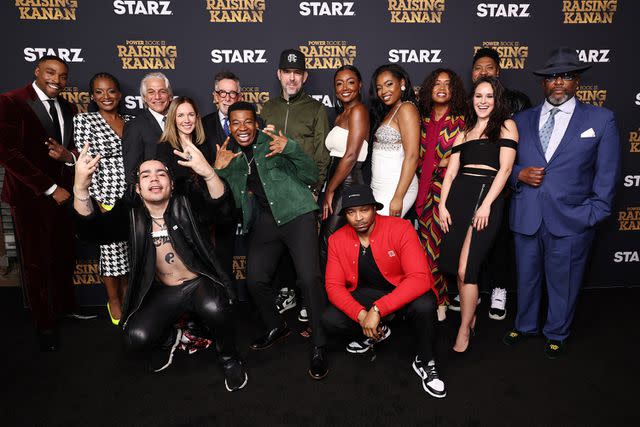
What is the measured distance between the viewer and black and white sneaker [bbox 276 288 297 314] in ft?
12.1

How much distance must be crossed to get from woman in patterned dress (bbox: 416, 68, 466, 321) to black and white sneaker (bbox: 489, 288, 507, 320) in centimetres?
56

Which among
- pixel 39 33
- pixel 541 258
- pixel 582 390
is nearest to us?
pixel 582 390

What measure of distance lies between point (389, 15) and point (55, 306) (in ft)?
12.0

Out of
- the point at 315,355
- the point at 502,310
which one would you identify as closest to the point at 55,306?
the point at 315,355

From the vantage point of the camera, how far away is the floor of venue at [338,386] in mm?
2320

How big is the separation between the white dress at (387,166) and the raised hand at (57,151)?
7.20 ft

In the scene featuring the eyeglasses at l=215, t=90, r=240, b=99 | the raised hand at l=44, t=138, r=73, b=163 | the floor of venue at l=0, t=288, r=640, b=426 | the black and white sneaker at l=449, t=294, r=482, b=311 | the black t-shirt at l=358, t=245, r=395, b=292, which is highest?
the eyeglasses at l=215, t=90, r=240, b=99

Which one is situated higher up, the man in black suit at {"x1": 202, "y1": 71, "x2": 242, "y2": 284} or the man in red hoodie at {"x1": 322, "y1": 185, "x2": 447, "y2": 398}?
the man in black suit at {"x1": 202, "y1": 71, "x2": 242, "y2": 284}

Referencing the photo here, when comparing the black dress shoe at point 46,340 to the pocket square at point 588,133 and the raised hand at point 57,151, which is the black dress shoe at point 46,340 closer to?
the raised hand at point 57,151

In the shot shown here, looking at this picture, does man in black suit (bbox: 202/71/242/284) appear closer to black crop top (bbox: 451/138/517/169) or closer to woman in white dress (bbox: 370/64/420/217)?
woman in white dress (bbox: 370/64/420/217)

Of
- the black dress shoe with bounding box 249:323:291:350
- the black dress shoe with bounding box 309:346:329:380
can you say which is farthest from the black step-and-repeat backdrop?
the black dress shoe with bounding box 309:346:329:380

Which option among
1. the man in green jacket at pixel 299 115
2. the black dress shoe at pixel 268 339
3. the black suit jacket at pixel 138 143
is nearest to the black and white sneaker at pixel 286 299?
the black dress shoe at pixel 268 339

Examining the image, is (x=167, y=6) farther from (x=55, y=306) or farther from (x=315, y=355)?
(x=315, y=355)

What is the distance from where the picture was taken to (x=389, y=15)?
3.79m
